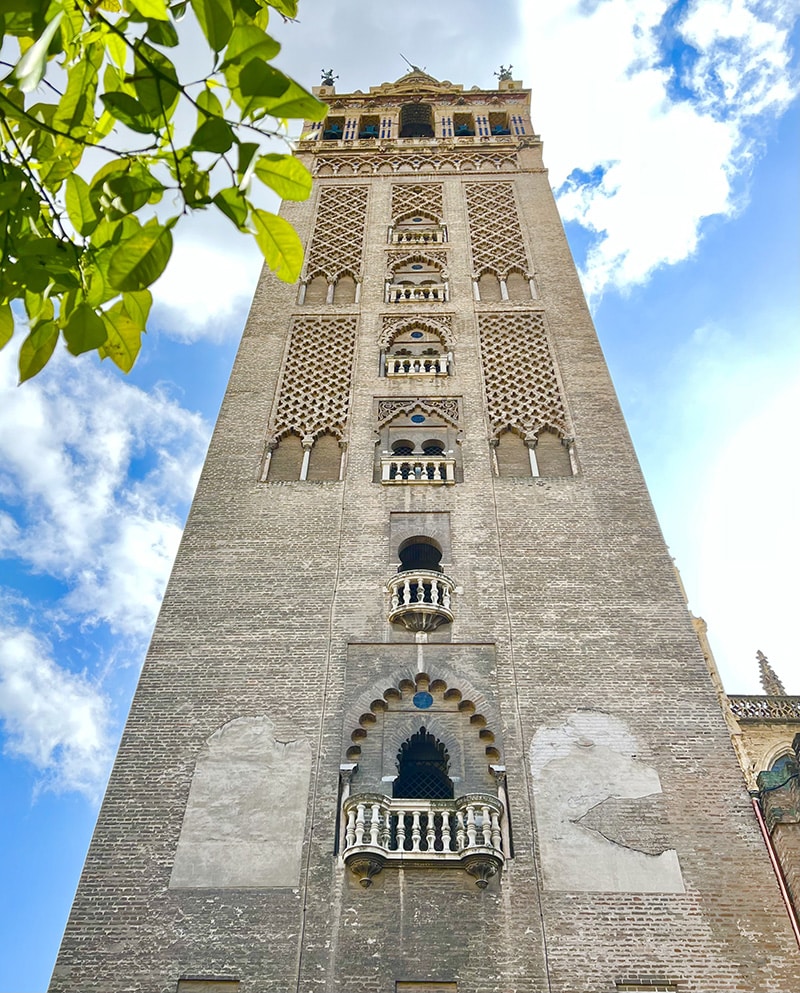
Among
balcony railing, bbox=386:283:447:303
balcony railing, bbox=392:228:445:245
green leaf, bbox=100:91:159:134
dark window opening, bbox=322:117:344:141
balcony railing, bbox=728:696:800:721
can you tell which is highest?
dark window opening, bbox=322:117:344:141

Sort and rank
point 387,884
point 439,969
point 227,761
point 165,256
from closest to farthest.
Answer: point 165,256, point 439,969, point 387,884, point 227,761

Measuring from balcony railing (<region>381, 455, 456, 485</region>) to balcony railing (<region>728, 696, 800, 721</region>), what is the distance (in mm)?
8276

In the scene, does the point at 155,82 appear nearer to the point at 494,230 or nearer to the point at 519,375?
the point at 519,375

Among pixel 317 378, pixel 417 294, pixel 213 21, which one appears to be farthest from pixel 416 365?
pixel 213 21

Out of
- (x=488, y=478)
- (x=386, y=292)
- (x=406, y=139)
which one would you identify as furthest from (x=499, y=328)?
(x=406, y=139)

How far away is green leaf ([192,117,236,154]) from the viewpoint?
6.45ft

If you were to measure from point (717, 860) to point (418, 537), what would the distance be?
4908 mm

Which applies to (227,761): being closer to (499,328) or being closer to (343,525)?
(343,525)

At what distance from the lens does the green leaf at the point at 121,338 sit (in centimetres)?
230

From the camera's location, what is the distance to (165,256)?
207 centimetres

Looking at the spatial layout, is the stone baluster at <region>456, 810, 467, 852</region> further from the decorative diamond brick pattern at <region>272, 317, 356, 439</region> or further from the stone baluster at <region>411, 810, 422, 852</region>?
the decorative diamond brick pattern at <region>272, 317, 356, 439</region>

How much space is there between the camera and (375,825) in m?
7.74

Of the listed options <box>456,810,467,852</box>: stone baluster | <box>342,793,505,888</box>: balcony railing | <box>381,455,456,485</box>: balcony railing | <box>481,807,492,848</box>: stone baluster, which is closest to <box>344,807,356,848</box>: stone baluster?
<box>342,793,505,888</box>: balcony railing

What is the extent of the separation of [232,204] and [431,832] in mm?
6838
